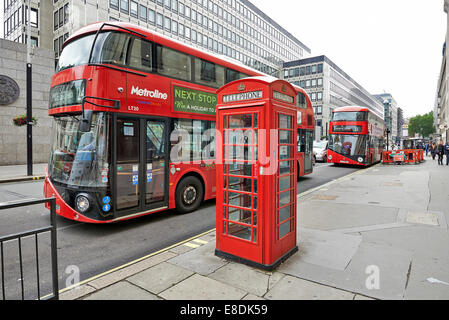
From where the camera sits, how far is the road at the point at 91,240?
12.4ft

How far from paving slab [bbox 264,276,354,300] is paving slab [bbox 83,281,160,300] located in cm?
131

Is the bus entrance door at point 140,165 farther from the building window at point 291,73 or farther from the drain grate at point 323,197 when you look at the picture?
the building window at point 291,73

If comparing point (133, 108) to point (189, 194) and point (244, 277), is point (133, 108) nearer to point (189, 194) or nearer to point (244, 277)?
point (189, 194)

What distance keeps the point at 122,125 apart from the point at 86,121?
842 mm

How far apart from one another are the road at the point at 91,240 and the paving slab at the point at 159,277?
2.54 ft

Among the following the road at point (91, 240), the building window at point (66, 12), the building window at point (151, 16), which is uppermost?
the building window at point (151, 16)

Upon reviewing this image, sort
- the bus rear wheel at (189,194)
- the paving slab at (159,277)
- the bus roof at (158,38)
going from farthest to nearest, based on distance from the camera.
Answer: the bus rear wheel at (189,194) → the bus roof at (158,38) → the paving slab at (159,277)

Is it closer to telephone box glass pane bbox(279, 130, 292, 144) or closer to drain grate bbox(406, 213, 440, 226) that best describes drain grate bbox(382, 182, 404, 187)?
drain grate bbox(406, 213, 440, 226)

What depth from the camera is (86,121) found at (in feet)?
15.4

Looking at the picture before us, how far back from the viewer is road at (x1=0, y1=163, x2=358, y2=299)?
12.4 ft

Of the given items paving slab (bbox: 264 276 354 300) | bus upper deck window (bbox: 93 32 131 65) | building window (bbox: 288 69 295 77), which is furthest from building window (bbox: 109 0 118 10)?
building window (bbox: 288 69 295 77)

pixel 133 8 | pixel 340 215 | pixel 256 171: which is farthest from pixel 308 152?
pixel 133 8

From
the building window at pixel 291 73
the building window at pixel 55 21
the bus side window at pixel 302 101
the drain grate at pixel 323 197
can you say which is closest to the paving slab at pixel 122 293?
the drain grate at pixel 323 197

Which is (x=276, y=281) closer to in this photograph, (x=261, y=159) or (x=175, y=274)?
(x=175, y=274)
